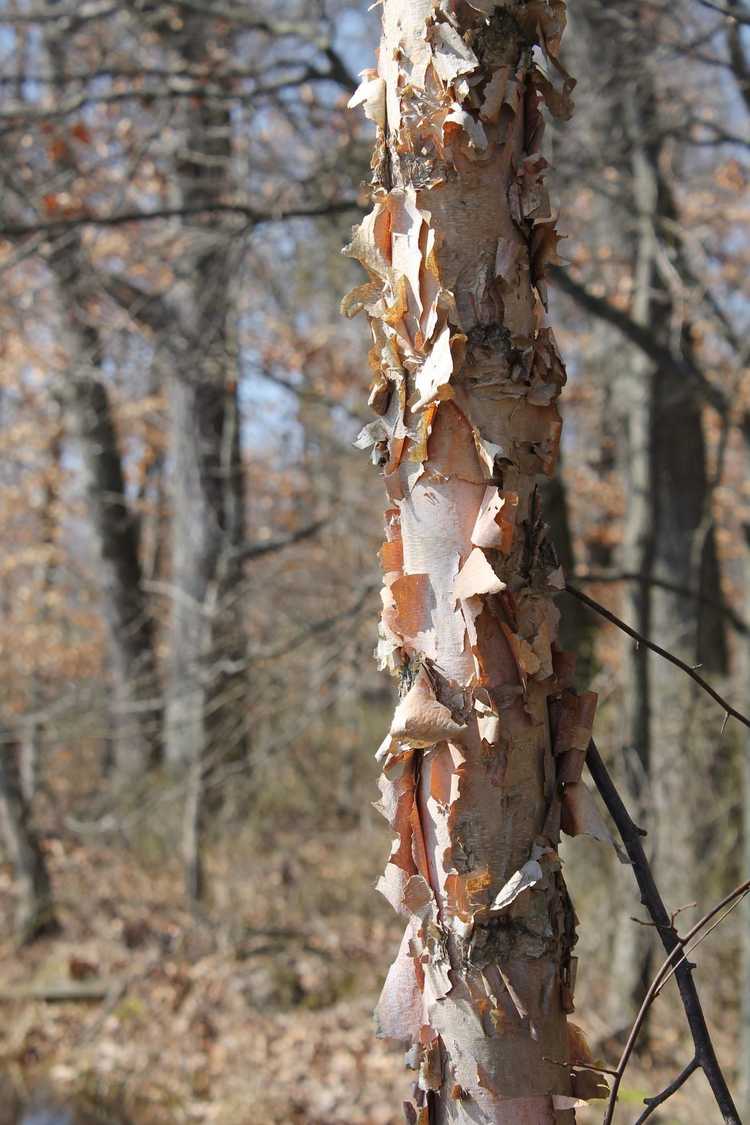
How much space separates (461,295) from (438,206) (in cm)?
11

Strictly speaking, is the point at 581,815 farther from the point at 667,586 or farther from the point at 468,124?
the point at 667,586

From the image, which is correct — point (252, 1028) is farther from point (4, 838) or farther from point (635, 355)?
point (635, 355)

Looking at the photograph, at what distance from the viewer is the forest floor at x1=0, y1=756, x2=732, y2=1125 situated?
5168 millimetres

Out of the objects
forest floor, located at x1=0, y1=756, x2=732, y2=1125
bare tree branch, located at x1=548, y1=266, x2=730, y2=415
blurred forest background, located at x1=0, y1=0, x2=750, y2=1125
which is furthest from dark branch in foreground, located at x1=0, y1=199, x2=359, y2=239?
forest floor, located at x1=0, y1=756, x2=732, y2=1125

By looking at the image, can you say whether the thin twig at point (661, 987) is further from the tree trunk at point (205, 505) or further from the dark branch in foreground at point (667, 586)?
the tree trunk at point (205, 505)

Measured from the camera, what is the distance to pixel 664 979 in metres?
1.22

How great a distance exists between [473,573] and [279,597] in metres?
5.65

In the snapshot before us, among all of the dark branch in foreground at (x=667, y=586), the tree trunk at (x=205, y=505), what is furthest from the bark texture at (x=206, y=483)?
the dark branch in foreground at (x=667, y=586)

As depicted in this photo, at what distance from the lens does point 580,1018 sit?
5.12m

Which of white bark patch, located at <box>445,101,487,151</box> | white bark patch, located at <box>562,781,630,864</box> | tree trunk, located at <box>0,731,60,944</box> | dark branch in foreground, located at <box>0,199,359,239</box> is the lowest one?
tree trunk, located at <box>0,731,60,944</box>

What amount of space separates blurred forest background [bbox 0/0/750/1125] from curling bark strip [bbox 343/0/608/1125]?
2.04 m

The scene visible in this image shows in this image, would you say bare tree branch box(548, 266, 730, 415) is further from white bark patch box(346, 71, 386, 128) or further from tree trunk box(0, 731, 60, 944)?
tree trunk box(0, 731, 60, 944)

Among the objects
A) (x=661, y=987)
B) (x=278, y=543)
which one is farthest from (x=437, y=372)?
(x=278, y=543)

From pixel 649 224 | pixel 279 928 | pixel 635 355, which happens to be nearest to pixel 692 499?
pixel 635 355
